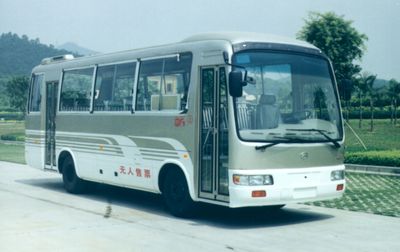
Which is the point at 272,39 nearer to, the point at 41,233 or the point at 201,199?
the point at 201,199

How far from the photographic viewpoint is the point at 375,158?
57.3ft

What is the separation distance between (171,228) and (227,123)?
5.90 ft

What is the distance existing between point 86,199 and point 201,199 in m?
3.99

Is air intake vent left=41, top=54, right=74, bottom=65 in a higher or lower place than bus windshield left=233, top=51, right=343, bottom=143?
higher

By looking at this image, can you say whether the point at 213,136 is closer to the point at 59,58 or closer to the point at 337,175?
the point at 337,175

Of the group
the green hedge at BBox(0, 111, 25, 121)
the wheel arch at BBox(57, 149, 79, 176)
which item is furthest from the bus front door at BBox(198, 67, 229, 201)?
the green hedge at BBox(0, 111, 25, 121)

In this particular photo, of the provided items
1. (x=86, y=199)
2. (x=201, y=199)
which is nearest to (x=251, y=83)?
(x=201, y=199)

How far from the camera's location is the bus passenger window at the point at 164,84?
33.0 feet

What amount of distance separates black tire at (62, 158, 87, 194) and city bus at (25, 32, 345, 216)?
1.63 metres

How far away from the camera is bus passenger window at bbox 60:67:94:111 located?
1306 cm

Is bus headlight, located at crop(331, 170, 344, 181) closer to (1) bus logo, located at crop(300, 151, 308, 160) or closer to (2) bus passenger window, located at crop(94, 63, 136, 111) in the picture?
(1) bus logo, located at crop(300, 151, 308, 160)

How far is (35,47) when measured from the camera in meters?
89.9

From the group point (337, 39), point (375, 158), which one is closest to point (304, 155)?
point (375, 158)

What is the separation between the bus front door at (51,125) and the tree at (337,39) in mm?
14812
